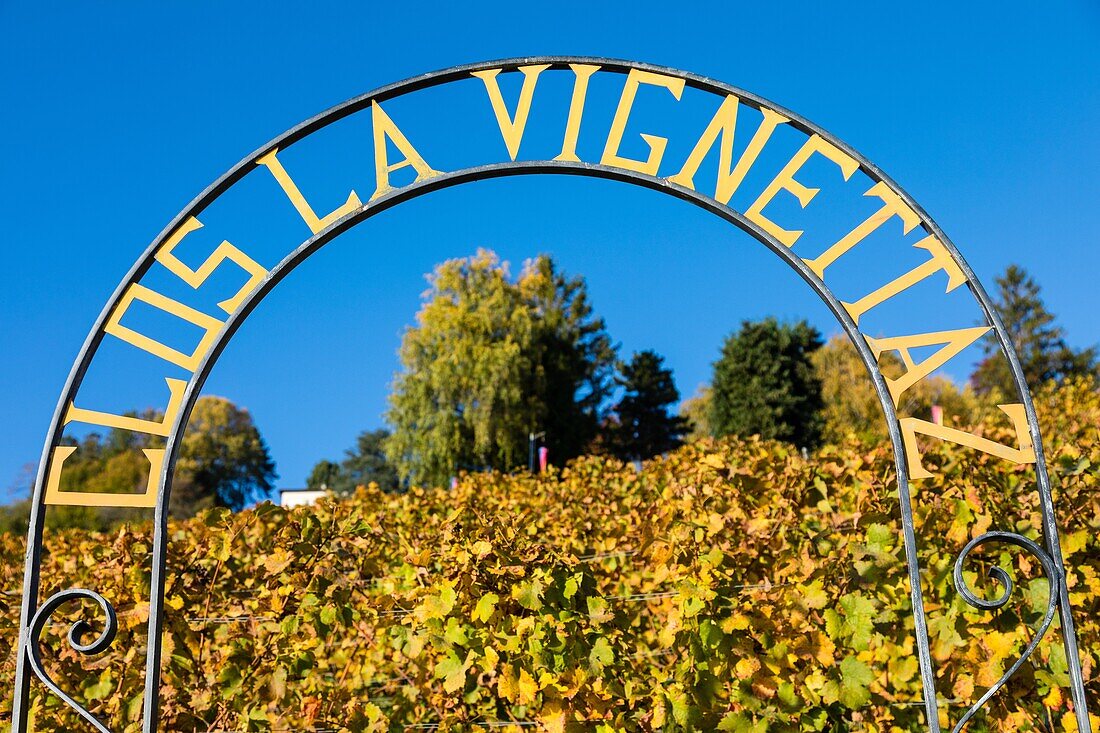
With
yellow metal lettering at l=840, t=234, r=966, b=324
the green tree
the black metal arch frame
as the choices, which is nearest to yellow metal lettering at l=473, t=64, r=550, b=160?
the black metal arch frame

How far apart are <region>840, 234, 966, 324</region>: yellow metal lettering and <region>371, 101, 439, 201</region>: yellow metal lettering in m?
1.42

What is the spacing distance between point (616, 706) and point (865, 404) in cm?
4218

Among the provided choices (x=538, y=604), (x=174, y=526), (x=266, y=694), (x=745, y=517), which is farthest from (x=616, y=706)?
(x=174, y=526)

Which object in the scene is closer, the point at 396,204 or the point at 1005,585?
the point at 1005,585

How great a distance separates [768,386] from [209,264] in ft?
131

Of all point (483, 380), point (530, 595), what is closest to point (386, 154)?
point (530, 595)

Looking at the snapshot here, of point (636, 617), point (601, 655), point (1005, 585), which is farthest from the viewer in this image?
point (636, 617)

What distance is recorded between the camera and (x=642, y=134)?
9.78 feet

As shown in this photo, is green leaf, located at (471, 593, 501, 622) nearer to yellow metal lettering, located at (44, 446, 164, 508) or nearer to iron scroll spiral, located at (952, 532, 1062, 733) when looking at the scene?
yellow metal lettering, located at (44, 446, 164, 508)

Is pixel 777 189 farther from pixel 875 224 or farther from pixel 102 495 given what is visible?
pixel 102 495

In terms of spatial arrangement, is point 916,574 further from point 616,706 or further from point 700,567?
point 616,706

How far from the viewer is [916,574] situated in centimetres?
269

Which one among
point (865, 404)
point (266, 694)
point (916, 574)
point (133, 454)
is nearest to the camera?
point (916, 574)

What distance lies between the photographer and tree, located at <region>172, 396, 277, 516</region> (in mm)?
52228
